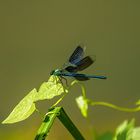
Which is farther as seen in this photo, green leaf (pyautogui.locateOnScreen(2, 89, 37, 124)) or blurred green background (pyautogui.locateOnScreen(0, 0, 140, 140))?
blurred green background (pyautogui.locateOnScreen(0, 0, 140, 140))

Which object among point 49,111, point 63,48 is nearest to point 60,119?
point 49,111

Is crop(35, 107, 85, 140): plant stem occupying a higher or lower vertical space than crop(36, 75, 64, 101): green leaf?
lower

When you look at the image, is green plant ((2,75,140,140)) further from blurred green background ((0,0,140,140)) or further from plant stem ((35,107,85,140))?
blurred green background ((0,0,140,140))

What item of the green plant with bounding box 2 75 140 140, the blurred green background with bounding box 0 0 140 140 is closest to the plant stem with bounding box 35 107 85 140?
the green plant with bounding box 2 75 140 140

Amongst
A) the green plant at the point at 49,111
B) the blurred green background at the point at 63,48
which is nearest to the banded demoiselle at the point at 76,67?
the green plant at the point at 49,111

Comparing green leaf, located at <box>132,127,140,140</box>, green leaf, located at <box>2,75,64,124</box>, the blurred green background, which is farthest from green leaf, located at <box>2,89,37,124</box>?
the blurred green background

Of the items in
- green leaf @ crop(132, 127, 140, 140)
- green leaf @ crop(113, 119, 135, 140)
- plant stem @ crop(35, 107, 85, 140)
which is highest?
plant stem @ crop(35, 107, 85, 140)

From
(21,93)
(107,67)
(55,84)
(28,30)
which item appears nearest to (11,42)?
(28,30)

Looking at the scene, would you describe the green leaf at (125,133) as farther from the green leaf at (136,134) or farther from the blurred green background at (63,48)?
the blurred green background at (63,48)
